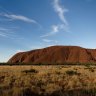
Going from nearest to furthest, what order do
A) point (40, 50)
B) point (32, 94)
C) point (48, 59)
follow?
1. point (32, 94)
2. point (48, 59)
3. point (40, 50)

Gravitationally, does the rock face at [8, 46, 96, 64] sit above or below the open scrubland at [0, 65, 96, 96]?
above

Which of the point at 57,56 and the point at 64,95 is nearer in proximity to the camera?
the point at 64,95

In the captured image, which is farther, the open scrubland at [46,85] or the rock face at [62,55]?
the rock face at [62,55]

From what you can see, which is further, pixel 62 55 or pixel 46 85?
pixel 62 55

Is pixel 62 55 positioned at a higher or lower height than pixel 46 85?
higher

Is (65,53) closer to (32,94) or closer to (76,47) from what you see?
(76,47)

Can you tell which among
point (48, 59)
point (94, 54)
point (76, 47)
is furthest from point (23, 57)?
point (94, 54)

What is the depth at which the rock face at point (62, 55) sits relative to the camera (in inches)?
5640

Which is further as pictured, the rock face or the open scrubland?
the rock face

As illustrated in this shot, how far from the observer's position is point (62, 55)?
145875 mm

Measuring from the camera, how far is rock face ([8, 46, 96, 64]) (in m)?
143

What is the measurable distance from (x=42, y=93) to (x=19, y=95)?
169cm

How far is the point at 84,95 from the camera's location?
11.1 m

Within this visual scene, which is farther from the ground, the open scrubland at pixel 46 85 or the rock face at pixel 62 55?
the rock face at pixel 62 55
